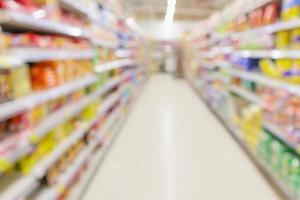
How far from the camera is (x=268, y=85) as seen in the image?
2574 mm

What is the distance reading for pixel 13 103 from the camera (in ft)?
4.18

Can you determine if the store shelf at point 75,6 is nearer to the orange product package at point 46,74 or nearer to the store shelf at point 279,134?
the orange product package at point 46,74

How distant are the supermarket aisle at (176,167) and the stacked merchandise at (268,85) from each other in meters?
0.22

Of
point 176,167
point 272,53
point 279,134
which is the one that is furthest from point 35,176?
point 272,53

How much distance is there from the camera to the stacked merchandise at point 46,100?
1312 millimetres

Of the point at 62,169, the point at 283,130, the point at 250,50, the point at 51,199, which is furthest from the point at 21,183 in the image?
the point at 250,50

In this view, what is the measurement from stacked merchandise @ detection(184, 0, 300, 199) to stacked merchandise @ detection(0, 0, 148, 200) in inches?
69.0

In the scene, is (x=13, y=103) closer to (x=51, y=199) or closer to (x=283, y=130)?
(x=51, y=199)

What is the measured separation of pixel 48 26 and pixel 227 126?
132 inches

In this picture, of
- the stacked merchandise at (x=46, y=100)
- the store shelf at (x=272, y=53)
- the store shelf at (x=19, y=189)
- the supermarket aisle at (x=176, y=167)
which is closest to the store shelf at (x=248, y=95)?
the store shelf at (x=272, y=53)

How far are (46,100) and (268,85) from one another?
6.68 ft

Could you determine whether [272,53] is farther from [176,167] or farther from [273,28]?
[176,167]

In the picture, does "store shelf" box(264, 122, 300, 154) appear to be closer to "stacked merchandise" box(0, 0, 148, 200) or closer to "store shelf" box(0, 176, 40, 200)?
"stacked merchandise" box(0, 0, 148, 200)

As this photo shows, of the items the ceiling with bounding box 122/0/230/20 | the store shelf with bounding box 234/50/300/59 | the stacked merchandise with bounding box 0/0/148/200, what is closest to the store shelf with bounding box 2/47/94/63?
the stacked merchandise with bounding box 0/0/148/200
